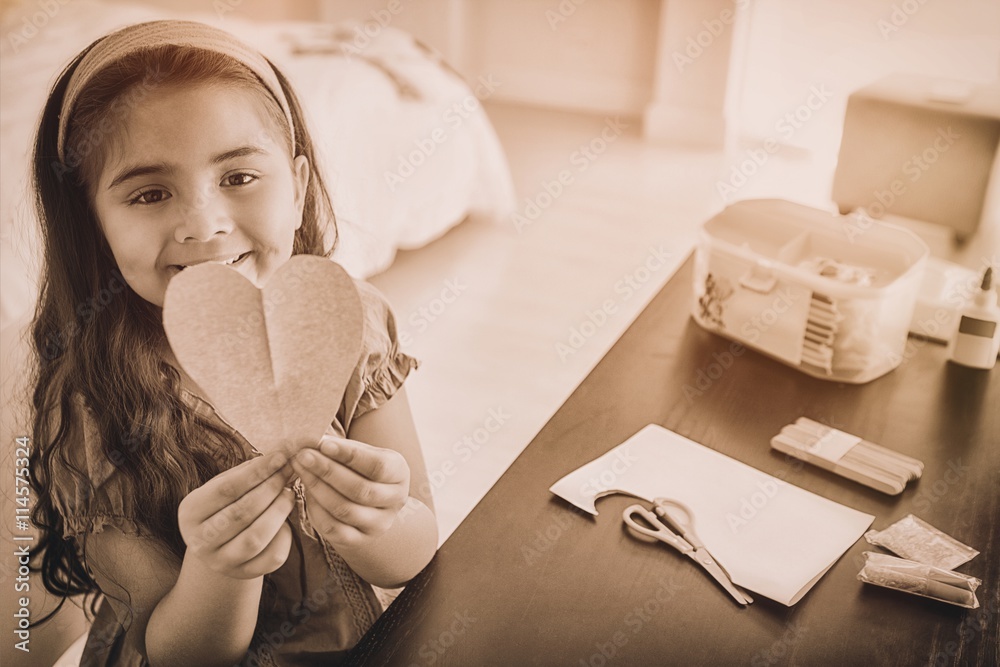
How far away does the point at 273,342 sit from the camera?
1.90 feet

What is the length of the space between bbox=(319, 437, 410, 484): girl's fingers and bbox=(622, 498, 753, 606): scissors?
0.31 meters

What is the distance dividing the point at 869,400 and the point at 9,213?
96 cm

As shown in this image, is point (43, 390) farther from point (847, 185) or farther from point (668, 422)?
point (847, 185)

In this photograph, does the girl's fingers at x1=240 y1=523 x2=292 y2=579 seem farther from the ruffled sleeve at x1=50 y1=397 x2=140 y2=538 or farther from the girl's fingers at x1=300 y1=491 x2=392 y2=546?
the ruffled sleeve at x1=50 y1=397 x2=140 y2=538

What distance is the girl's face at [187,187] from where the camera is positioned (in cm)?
63

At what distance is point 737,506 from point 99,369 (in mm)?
621

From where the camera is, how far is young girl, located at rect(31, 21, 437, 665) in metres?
0.62

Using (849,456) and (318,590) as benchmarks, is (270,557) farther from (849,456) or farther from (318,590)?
(849,456)

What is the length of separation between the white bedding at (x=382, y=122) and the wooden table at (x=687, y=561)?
39 centimetres

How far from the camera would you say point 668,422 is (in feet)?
3.40

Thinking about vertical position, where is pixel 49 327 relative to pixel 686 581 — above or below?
above

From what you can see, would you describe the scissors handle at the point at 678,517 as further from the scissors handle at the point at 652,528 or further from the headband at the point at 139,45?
the headband at the point at 139,45

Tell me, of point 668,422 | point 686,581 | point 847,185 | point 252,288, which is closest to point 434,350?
point 847,185

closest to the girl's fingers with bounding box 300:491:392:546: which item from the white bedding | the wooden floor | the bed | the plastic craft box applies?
the bed
